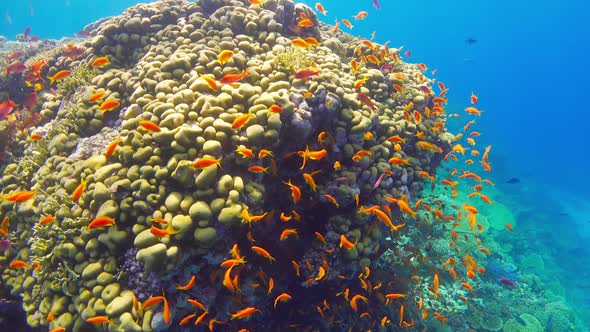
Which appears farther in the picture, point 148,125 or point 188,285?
point 148,125

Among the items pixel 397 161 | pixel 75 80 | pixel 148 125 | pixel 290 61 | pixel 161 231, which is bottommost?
pixel 161 231

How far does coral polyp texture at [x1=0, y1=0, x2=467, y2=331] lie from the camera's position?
3863mm

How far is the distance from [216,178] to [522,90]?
327ft

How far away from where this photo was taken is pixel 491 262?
1237 centimetres

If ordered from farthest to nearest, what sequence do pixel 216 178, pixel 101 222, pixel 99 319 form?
pixel 216 178
pixel 101 222
pixel 99 319

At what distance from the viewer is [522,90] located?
81.2 meters

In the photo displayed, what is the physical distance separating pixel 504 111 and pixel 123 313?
3115 inches

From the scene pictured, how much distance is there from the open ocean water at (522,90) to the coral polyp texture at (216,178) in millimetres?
3632

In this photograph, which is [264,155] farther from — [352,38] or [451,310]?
[451,310]

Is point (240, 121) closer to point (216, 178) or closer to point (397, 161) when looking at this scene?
point (216, 178)

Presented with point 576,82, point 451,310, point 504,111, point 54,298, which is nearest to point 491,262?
point 451,310

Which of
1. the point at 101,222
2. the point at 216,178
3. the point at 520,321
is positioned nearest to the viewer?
the point at 101,222

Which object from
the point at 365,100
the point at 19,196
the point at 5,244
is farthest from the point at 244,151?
the point at 5,244

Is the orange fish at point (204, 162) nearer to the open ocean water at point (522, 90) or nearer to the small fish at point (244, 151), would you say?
the small fish at point (244, 151)
